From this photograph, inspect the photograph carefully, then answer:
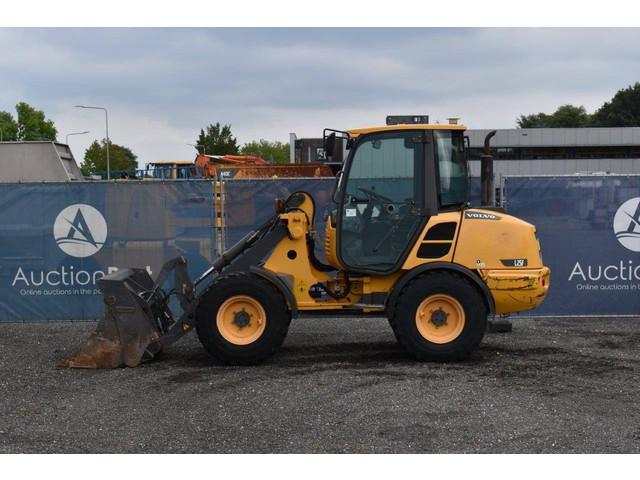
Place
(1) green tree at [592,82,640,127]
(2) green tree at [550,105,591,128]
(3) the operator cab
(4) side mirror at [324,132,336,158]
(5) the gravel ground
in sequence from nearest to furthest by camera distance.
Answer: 1. (5) the gravel ground
2. (4) side mirror at [324,132,336,158]
3. (3) the operator cab
4. (1) green tree at [592,82,640,127]
5. (2) green tree at [550,105,591,128]

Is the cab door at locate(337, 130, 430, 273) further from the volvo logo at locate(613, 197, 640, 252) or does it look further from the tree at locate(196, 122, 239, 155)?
the tree at locate(196, 122, 239, 155)

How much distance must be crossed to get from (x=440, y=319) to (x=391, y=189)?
59.4 inches

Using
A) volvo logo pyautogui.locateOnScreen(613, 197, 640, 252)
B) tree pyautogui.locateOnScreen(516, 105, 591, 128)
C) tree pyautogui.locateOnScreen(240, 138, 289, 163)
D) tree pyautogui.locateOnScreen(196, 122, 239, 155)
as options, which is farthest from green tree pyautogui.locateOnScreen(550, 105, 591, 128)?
volvo logo pyautogui.locateOnScreen(613, 197, 640, 252)

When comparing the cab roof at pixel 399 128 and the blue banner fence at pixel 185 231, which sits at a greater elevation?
the cab roof at pixel 399 128

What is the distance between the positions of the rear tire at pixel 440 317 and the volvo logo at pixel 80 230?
5.24 m

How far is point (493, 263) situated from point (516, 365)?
1122mm

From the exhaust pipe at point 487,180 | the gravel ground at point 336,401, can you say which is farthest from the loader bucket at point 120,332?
the exhaust pipe at point 487,180

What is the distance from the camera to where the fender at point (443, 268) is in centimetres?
879

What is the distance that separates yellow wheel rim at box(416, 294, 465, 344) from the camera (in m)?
8.81

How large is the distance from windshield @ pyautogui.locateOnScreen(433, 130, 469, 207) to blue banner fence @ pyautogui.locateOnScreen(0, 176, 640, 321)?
10.1 ft

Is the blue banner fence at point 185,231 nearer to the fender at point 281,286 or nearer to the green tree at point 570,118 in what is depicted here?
the fender at point 281,286

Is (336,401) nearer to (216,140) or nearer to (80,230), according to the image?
(80,230)

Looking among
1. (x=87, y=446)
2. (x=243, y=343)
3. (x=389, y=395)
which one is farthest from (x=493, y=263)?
(x=87, y=446)

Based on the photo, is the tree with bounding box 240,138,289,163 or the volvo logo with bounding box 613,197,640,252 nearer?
the volvo logo with bounding box 613,197,640,252
